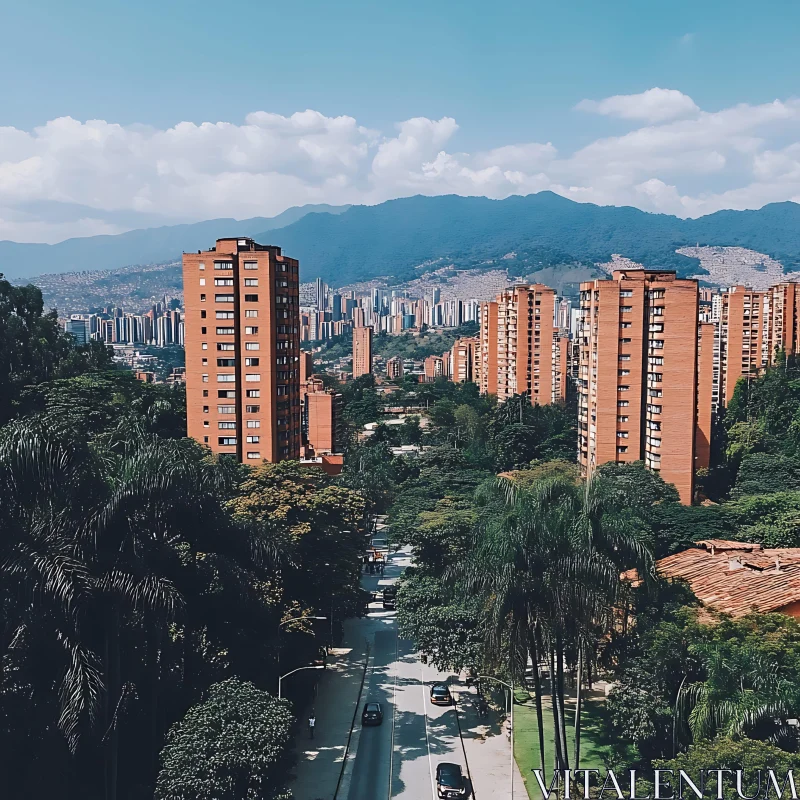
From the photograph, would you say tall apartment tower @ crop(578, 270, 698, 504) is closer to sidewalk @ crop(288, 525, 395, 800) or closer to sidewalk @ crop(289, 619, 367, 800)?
sidewalk @ crop(288, 525, 395, 800)

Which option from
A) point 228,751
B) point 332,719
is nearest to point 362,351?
point 332,719

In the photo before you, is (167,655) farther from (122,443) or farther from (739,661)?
(739,661)

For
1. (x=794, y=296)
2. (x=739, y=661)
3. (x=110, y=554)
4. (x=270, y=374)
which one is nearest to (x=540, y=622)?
(x=739, y=661)

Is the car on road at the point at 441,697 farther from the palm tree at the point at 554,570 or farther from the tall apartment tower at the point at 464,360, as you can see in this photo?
the tall apartment tower at the point at 464,360

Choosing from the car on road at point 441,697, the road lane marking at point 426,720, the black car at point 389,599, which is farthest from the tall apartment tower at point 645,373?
the car on road at point 441,697

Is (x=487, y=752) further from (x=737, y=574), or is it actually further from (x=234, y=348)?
(x=234, y=348)

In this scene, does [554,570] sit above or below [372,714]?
above

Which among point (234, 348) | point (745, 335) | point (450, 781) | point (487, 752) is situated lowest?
point (487, 752)
